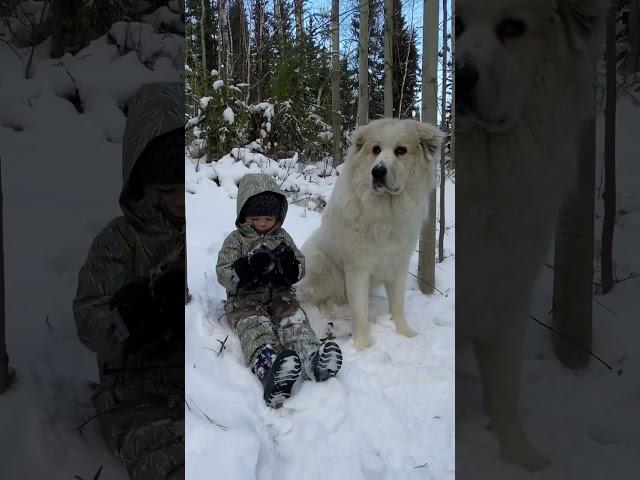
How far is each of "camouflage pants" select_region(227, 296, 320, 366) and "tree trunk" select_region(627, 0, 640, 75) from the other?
1676 millimetres

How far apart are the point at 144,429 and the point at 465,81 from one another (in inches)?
21.9

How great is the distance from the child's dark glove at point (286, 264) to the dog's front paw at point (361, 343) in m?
0.41

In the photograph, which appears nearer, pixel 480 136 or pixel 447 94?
pixel 480 136

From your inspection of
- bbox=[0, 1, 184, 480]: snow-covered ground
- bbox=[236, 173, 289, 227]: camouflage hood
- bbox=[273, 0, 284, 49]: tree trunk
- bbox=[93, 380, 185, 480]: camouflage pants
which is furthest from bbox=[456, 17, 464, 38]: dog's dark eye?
bbox=[273, 0, 284, 49]: tree trunk

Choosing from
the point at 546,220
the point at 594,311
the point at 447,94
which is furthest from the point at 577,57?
the point at 447,94

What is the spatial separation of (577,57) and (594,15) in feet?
0.15

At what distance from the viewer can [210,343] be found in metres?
2.12

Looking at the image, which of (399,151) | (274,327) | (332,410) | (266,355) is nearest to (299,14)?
(399,151)

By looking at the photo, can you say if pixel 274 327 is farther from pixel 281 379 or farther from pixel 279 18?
pixel 279 18

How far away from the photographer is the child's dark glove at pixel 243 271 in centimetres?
220

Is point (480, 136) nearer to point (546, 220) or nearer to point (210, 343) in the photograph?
point (546, 220)

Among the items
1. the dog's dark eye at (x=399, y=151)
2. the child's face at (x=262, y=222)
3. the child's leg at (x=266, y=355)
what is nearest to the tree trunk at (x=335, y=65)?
the dog's dark eye at (x=399, y=151)

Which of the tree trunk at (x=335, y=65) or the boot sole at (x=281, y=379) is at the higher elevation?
the tree trunk at (x=335, y=65)

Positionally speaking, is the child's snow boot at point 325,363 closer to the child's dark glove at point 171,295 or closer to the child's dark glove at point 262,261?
the child's dark glove at point 262,261
